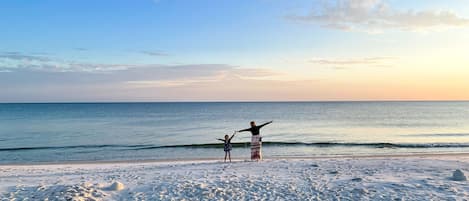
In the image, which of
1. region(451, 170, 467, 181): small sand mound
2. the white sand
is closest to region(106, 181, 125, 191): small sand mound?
the white sand

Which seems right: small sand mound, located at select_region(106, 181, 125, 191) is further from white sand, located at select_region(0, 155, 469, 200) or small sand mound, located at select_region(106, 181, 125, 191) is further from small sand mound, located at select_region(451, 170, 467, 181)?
small sand mound, located at select_region(451, 170, 467, 181)

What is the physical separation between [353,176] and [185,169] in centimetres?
572

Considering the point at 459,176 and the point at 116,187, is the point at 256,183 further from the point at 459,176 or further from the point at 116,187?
the point at 459,176

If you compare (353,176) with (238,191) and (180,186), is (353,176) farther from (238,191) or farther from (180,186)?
(180,186)

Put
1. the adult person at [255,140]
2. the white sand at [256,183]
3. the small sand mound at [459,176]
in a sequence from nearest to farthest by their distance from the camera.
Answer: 1. the white sand at [256,183]
2. the small sand mound at [459,176]
3. the adult person at [255,140]

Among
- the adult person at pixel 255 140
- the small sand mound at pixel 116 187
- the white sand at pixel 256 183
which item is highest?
the adult person at pixel 255 140

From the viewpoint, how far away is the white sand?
936 cm

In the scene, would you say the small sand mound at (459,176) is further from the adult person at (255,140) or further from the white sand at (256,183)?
the adult person at (255,140)

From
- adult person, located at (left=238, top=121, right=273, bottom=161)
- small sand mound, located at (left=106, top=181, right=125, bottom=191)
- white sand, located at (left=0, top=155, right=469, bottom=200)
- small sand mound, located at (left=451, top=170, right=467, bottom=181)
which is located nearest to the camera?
white sand, located at (left=0, top=155, right=469, bottom=200)

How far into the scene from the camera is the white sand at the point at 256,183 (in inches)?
368

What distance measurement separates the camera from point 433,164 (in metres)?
13.5

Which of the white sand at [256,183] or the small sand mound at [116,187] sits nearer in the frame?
the white sand at [256,183]

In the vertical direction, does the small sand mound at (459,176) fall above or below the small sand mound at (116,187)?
A: above

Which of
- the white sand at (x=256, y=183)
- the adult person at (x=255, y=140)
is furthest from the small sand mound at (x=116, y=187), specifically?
the adult person at (x=255, y=140)
